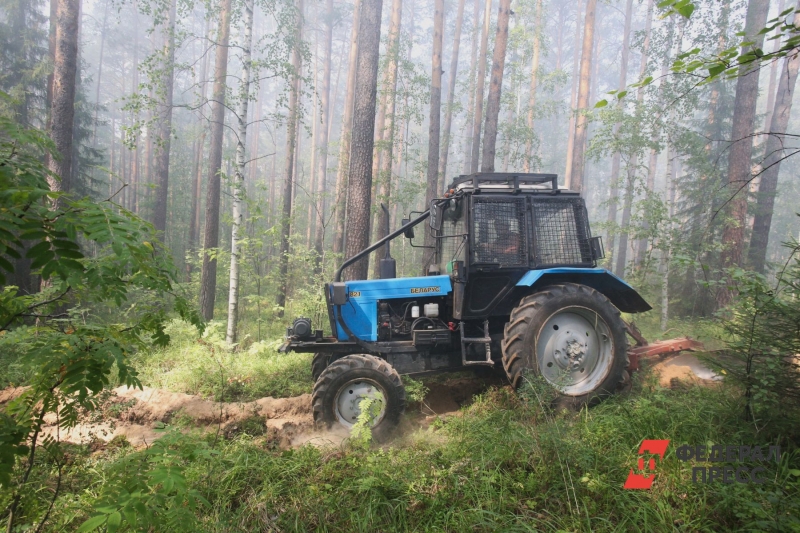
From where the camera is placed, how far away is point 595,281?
4.55 meters

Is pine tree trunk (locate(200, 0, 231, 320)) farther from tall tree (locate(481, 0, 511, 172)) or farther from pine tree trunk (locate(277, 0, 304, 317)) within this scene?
tall tree (locate(481, 0, 511, 172))

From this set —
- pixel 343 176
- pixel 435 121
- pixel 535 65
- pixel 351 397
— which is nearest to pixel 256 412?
A: pixel 351 397

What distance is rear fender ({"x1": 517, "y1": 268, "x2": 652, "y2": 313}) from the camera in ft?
13.9

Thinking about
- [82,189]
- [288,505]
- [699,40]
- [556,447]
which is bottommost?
[288,505]

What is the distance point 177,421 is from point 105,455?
770mm

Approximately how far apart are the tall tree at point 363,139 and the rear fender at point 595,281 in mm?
3169

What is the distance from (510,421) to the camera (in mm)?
3438

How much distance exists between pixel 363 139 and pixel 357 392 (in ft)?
14.5

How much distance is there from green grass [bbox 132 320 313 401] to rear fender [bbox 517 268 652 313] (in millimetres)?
3067

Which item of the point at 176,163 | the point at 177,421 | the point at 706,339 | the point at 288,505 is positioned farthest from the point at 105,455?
the point at 176,163

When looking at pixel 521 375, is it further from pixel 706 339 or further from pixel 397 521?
pixel 706 339

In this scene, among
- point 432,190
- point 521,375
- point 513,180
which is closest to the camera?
point 521,375

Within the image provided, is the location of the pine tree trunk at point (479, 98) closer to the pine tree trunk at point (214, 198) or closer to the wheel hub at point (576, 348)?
the pine tree trunk at point (214, 198)

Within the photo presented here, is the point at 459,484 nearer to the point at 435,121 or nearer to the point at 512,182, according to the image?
the point at 512,182
